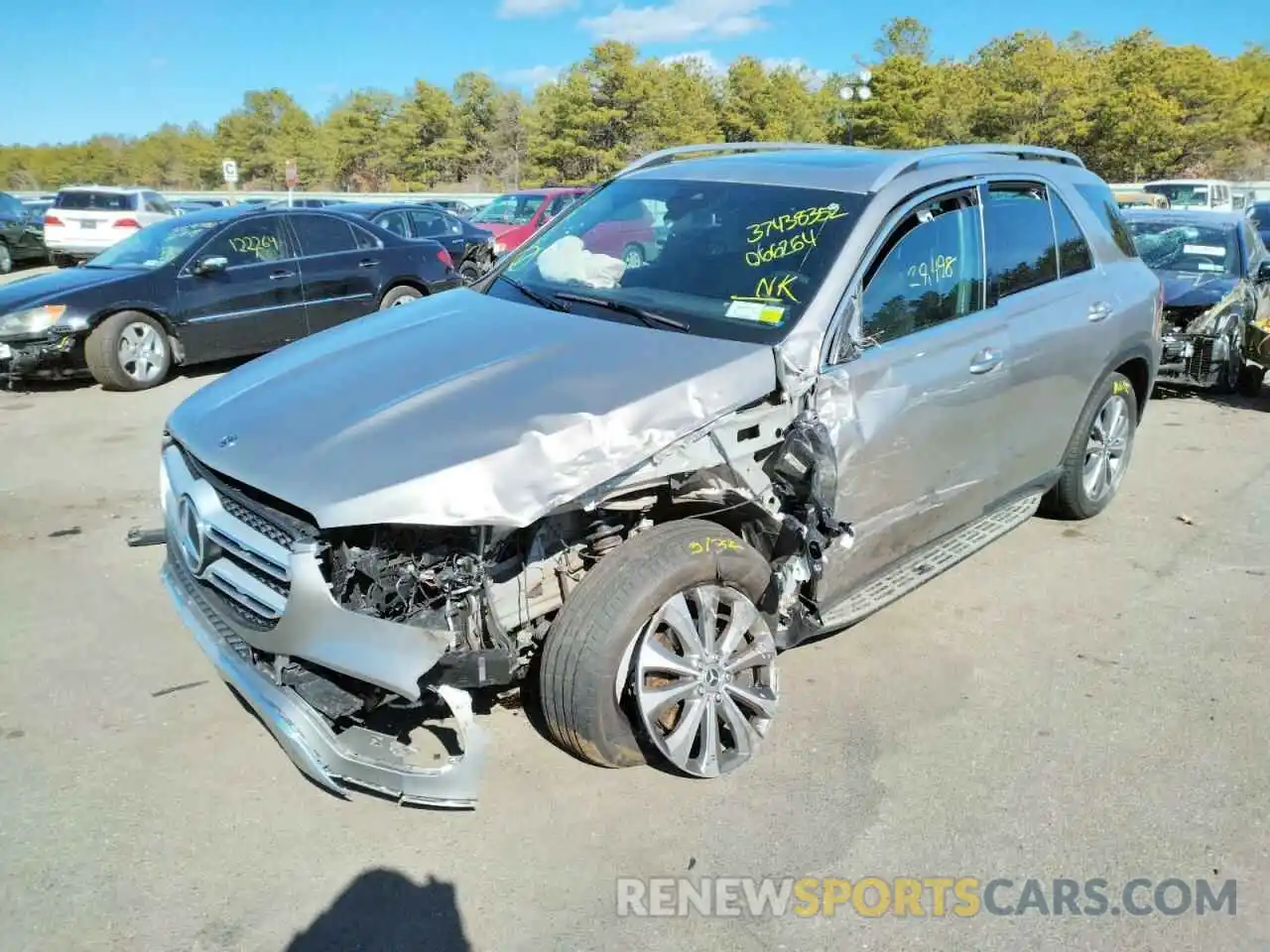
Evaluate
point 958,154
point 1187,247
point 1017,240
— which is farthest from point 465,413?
point 1187,247

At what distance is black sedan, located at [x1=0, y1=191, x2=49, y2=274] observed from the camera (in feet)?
66.1

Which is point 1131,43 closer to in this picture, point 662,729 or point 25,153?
point 662,729

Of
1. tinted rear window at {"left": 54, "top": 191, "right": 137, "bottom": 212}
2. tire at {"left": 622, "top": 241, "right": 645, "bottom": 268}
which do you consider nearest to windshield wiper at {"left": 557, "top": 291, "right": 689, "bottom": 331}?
tire at {"left": 622, "top": 241, "right": 645, "bottom": 268}

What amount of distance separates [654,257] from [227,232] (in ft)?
23.4

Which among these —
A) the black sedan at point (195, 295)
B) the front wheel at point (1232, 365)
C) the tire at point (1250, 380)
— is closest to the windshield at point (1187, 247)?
the front wheel at point (1232, 365)

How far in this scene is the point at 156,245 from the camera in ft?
31.8

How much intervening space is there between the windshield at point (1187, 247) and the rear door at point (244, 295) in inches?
325

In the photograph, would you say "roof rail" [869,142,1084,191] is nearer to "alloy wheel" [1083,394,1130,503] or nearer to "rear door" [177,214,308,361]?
"alloy wheel" [1083,394,1130,503]

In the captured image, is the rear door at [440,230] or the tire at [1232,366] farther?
the rear door at [440,230]

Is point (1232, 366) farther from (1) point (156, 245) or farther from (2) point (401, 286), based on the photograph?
(1) point (156, 245)

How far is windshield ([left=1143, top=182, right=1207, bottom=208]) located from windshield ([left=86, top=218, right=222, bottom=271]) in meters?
19.2

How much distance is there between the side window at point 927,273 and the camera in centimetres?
368

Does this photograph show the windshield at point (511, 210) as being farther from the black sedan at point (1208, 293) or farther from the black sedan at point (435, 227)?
the black sedan at point (1208, 293)

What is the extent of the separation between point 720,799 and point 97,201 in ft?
70.2
